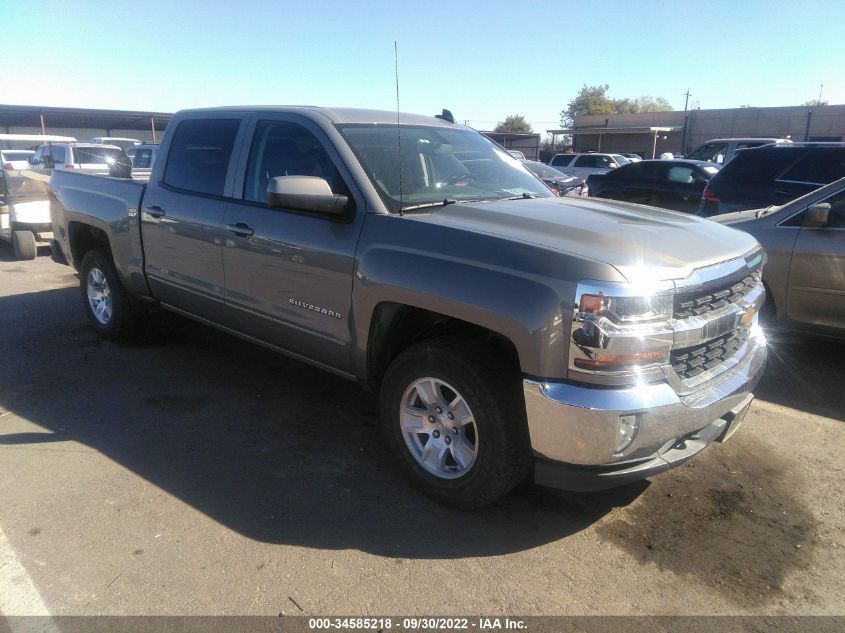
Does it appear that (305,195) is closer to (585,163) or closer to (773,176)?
(773,176)

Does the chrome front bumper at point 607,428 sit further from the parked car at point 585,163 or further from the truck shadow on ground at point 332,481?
the parked car at point 585,163

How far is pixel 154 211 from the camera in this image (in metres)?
4.81

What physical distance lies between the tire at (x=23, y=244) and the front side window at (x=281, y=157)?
7717 mm

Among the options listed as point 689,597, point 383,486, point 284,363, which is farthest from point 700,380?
point 284,363

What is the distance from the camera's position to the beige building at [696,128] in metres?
40.0

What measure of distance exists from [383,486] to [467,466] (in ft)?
1.87

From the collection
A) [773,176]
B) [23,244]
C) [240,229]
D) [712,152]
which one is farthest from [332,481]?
[712,152]

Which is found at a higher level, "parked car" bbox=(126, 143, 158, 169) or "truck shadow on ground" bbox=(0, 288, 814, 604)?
"parked car" bbox=(126, 143, 158, 169)

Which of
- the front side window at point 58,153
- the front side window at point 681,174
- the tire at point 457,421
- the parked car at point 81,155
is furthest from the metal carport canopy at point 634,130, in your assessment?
the tire at point 457,421

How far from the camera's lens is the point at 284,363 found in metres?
5.30

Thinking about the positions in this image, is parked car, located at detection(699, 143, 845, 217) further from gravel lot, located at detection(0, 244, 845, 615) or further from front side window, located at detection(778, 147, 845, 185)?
gravel lot, located at detection(0, 244, 845, 615)

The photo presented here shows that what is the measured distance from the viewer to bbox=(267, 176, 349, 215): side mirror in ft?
10.8

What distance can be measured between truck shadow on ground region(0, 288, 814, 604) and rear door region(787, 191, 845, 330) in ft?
5.83

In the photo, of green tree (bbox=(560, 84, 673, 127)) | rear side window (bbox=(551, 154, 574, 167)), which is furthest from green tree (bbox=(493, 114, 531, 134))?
rear side window (bbox=(551, 154, 574, 167))
